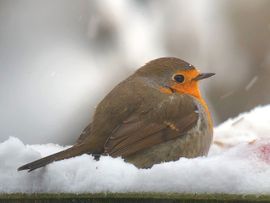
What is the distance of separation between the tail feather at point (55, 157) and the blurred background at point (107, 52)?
2199 mm

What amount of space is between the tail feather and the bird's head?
75cm

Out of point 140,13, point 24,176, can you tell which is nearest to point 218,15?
point 140,13

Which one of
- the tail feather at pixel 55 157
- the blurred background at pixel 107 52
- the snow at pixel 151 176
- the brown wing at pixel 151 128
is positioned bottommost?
the snow at pixel 151 176

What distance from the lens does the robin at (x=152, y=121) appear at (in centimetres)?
333

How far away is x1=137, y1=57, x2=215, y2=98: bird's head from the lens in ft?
12.7

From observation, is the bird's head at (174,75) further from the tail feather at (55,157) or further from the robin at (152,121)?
the tail feather at (55,157)

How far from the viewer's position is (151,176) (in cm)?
234

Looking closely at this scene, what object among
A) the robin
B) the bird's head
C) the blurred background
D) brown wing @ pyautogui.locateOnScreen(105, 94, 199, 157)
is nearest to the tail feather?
the robin

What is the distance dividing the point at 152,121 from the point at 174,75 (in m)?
0.45

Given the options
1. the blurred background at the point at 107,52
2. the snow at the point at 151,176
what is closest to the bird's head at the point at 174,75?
the snow at the point at 151,176

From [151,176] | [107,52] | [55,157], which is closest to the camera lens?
[151,176]

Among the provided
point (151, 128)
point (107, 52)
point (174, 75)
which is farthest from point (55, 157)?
point (107, 52)

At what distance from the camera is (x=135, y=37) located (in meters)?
5.74

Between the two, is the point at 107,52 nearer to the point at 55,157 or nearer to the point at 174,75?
the point at 174,75
